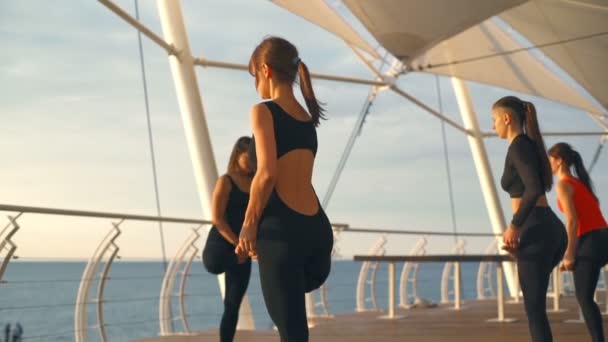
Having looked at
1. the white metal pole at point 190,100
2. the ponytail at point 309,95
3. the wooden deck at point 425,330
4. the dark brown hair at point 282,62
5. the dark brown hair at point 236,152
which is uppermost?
the white metal pole at point 190,100

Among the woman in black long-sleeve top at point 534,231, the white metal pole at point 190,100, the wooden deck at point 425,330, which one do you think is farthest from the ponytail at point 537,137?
the white metal pole at point 190,100

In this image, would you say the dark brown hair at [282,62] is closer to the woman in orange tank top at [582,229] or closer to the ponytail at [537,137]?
the ponytail at [537,137]

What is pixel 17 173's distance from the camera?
88062 mm

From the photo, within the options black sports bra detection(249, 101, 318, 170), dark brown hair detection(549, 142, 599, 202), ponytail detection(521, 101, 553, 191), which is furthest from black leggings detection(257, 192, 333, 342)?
dark brown hair detection(549, 142, 599, 202)

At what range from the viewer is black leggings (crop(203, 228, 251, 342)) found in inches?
196

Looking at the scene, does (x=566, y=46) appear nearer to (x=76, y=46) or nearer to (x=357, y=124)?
(x=357, y=124)

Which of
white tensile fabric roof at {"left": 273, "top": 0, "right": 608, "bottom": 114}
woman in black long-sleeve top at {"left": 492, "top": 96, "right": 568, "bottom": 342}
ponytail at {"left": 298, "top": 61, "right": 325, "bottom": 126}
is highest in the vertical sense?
white tensile fabric roof at {"left": 273, "top": 0, "right": 608, "bottom": 114}

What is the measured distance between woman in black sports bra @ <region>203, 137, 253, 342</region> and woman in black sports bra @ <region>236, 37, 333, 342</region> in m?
2.11

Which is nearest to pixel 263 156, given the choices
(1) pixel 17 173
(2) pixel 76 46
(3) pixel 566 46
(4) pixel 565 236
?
(4) pixel 565 236

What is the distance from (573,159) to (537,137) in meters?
0.99

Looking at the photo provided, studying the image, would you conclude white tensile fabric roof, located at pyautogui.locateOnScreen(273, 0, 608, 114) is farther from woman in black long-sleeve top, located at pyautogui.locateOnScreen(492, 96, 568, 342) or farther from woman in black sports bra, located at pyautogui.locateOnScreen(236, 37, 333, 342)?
woman in black sports bra, located at pyautogui.locateOnScreen(236, 37, 333, 342)

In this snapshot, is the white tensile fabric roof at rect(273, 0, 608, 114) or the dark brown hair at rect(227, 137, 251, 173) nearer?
the dark brown hair at rect(227, 137, 251, 173)

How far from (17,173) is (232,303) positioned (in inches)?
3452

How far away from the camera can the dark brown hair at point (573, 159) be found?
16.8ft
